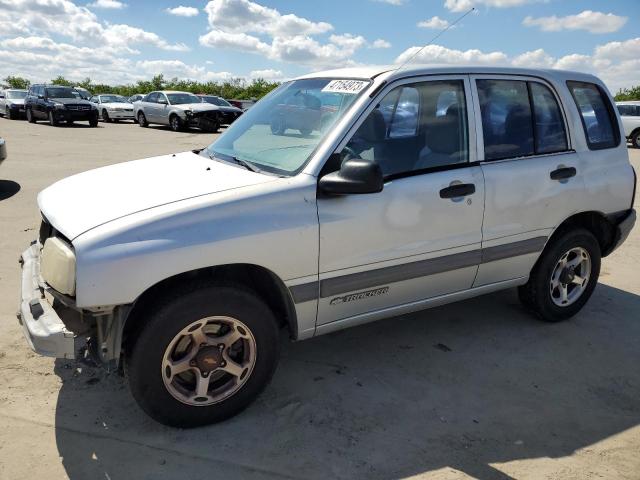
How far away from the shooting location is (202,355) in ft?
9.48

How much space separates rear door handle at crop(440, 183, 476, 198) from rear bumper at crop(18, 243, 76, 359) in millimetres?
2189

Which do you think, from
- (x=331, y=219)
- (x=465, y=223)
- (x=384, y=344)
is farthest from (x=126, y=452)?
(x=465, y=223)

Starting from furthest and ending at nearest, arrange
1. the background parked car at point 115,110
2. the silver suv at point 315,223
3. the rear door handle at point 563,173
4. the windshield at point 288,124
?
the background parked car at point 115,110 < the rear door handle at point 563,173 < the windshield at point 288,124 < the silver suv at point 315,223

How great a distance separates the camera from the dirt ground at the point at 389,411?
8.94 ft

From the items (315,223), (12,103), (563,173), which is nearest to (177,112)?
(12,103)

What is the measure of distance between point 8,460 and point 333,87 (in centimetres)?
269

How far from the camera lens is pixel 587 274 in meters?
4.45

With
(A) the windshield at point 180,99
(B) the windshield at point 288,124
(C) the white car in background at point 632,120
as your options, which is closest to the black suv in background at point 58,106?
(A) the windshield at point 180,99

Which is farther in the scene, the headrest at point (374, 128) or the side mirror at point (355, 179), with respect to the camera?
the headrest at point (374, 128)

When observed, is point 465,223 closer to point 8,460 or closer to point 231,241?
point 231,241

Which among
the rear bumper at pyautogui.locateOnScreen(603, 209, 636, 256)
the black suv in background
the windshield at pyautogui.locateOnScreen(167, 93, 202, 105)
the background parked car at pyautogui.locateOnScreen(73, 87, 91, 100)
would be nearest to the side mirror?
the rear bumper at pyautogui.locateOnScreen(603, 209, 636, 256)

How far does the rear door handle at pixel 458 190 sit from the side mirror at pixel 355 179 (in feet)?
2.09

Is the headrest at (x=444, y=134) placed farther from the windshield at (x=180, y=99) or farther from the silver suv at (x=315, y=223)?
the windshield at (x=180, y=99)

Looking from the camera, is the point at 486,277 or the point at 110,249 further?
the point at 486,277
